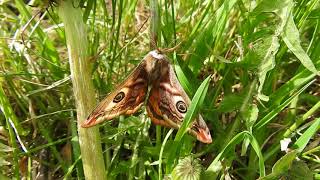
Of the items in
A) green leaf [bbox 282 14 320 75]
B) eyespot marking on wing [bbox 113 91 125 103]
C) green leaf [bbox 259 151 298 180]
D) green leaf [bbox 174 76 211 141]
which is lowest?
green leaf [bbox 259 151 298 180]

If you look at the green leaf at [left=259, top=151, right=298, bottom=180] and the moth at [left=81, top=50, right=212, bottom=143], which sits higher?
the moth at [left=81, top=50, right=212, bottom=143]

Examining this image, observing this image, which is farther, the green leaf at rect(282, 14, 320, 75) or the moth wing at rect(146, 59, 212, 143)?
the green leaf at rect(282, 14, 320, 75)

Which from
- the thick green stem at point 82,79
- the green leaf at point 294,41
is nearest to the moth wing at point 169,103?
the thick green stem at point 82,79

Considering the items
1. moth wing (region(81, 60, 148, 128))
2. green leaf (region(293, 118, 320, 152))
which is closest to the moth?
moth wing (region(81, 60, 148, 128))

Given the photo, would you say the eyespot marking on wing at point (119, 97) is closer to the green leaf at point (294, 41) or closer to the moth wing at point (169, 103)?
the moth wing at point (169, 103)

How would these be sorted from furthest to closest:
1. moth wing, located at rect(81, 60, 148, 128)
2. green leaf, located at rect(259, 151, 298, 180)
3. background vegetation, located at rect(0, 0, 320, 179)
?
background vegetation, located at rect(0, 0, 320, 179) < green leaf, located at rect(259, 151, 298, 180) < moth wing, located at rect(81, 60, 148, 128)

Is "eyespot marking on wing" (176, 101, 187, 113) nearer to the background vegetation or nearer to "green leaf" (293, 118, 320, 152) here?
the background vegetation

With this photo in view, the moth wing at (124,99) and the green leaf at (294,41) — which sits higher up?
the green leaf at (294,41)

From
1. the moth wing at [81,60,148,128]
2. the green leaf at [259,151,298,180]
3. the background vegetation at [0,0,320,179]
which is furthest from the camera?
the background vegetation at [0,0,320,179]
